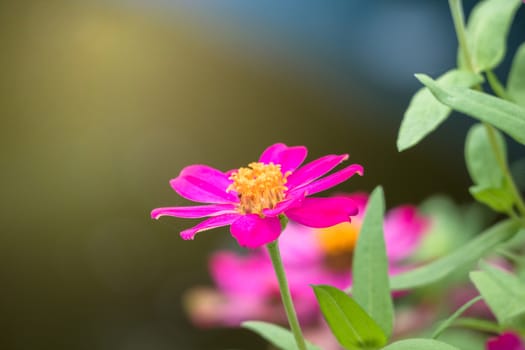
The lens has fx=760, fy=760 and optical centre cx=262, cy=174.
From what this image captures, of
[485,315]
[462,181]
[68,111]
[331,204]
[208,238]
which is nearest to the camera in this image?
[331,204]

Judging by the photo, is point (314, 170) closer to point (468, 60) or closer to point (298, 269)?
point (468, 60)

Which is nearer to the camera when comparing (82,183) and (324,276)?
(324,276)

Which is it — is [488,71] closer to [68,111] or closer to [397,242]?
[397,242]

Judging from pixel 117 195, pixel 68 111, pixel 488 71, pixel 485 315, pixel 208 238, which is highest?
pixel 68 111

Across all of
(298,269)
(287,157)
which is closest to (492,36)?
(287,157)

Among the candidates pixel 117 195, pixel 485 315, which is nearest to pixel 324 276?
pixel 485 315

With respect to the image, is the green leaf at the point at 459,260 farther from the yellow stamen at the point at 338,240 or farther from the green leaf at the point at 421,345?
the yellow stamen at the point at 338,240

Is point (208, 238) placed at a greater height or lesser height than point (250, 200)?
greater
